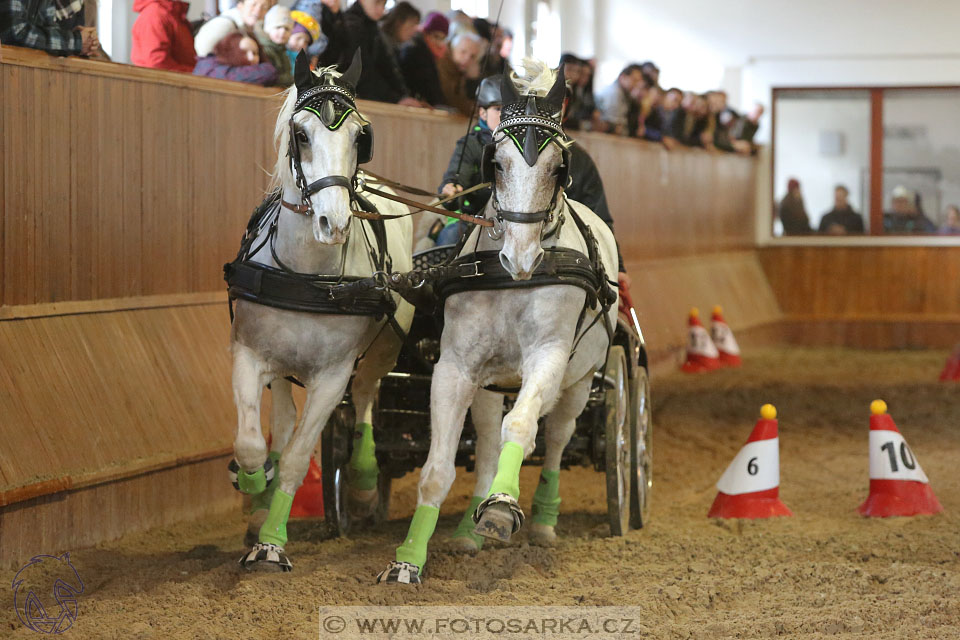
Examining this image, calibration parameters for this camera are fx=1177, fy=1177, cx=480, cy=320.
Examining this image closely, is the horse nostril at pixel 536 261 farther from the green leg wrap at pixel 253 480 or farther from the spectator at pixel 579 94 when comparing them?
the spectator at pixel 579 94

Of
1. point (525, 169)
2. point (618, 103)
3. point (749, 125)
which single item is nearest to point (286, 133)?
point (525, 169)

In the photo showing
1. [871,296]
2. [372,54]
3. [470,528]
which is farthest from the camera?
[871,296]

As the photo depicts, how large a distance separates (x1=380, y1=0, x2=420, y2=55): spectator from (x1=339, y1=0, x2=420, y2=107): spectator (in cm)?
27

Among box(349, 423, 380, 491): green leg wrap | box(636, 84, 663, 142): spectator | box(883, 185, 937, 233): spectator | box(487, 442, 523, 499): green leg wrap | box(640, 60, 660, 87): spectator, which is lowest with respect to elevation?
box(349, 423, 380, 491): green leg wrap

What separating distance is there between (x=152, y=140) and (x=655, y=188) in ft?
27.5

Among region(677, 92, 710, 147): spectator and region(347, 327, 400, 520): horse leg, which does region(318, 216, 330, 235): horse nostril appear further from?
region(677, 92, 710, 147): spectator

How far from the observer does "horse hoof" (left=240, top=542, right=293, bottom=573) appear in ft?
14.8

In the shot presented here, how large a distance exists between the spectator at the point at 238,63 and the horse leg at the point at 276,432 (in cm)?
254

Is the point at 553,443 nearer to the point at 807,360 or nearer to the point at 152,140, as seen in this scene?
the point at 152,140

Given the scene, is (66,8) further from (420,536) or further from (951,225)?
(951,225)

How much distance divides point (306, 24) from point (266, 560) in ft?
13.6

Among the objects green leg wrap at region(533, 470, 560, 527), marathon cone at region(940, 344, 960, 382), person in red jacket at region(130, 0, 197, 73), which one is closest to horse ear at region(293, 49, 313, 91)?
green leg wrap at region(533, 470, 560, 527)

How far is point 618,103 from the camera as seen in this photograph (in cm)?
1304

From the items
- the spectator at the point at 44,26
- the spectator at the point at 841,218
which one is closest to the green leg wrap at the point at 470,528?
the spectator at the point at 44,26
